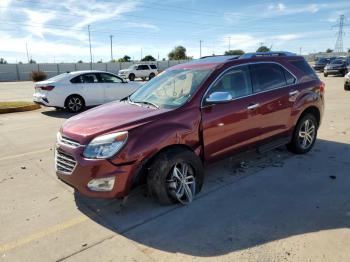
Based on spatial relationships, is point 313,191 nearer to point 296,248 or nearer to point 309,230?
point 309,230

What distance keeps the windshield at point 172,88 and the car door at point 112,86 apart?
783 cm

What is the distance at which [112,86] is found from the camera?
43.2 feet

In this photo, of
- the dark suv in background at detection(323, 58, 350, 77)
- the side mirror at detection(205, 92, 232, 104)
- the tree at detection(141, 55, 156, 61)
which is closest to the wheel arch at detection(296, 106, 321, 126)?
the side mirror at detection(205, 92, 232, 104)

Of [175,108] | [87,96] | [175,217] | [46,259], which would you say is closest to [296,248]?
[175,217]

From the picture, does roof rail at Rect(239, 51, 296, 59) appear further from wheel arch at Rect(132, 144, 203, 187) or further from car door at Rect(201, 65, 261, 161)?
wheel arch at Rect(132, 144, 203, 187)

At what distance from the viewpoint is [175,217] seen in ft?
12.7

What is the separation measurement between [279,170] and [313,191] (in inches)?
34.0

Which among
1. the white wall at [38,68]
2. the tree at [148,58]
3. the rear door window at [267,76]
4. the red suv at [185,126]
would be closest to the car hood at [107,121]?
the red suv at [185,126]

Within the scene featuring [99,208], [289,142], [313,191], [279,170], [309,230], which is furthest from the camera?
[289,142]

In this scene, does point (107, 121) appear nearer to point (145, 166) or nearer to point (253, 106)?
point (145, 166)

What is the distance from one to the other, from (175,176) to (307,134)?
3.25m

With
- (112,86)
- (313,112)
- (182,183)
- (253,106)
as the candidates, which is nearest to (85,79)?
(112,86)

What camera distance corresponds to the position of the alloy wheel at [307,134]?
6059 mm

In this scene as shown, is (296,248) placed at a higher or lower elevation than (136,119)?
lower
